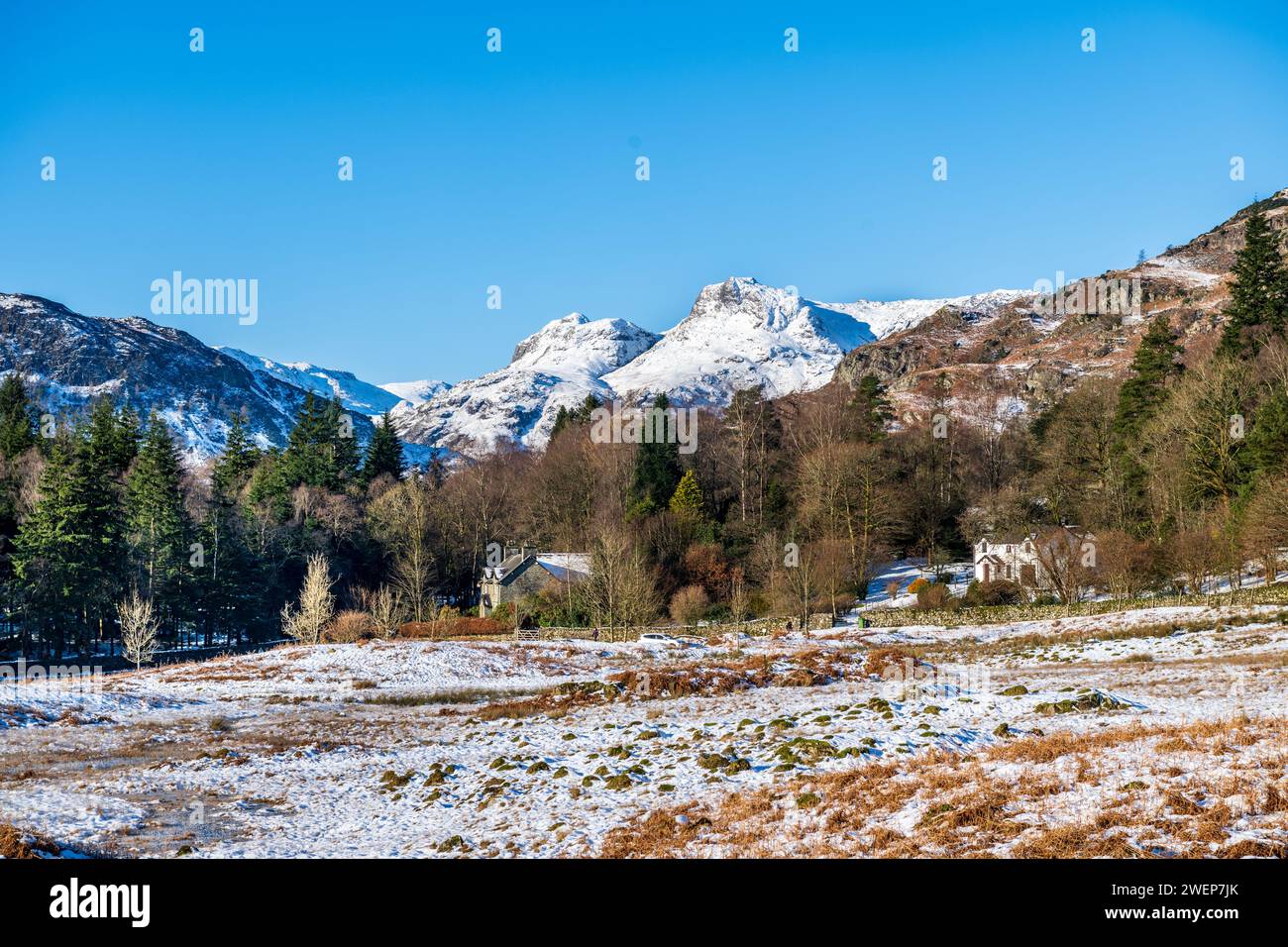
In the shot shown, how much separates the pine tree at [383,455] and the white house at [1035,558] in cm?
6202

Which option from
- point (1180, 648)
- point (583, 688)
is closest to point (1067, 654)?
point (1180, 648)

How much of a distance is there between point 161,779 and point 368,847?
8.88 metres

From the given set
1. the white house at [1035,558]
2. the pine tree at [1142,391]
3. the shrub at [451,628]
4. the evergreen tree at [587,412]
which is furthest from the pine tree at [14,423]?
the pine tree at [1142,391]

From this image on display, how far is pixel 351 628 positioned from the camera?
2192 inches

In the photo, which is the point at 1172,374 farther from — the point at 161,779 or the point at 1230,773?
the point at 161,779

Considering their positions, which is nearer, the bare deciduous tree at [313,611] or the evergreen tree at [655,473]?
the bare deciduous tree at [313,611]

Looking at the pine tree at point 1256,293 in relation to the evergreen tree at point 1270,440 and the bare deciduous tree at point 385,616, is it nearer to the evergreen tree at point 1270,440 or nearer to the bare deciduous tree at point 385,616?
the evergreen tree at point 1270,440

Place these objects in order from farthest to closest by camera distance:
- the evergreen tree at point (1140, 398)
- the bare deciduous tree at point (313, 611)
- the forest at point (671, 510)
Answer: the evergreen tree at point (1140, 398)
the bare deciduous tree at point (313, 611)
the forest at point (671, 510)

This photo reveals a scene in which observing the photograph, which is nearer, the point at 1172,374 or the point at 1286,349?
the point at 1286,349

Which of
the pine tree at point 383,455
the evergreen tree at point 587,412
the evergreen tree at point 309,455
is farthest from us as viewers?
the evergreen tree at point 587,412

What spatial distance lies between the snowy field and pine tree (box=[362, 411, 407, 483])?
5860 centimetres

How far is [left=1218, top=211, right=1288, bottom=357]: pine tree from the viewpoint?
213 ft

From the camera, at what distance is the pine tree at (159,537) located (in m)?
63.2
